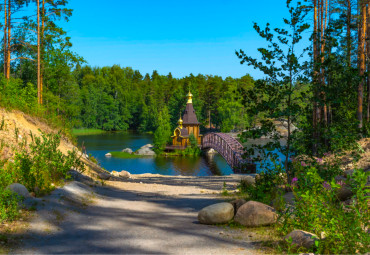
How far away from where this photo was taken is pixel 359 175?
390cm

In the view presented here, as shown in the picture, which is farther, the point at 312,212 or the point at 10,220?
the point at 10,220

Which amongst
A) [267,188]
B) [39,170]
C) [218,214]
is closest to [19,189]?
[39,170]

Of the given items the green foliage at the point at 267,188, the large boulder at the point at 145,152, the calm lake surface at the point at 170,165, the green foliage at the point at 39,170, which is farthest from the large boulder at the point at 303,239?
the large boulder at the point at 145,152

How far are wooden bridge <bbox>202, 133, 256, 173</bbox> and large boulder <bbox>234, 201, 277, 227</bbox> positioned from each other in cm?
1368

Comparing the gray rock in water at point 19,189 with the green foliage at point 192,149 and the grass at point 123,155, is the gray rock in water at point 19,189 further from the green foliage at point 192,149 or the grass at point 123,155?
the green foliage at point 192,149

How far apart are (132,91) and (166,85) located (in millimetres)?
9649

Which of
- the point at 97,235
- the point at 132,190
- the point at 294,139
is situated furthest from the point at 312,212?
the point at 132,190

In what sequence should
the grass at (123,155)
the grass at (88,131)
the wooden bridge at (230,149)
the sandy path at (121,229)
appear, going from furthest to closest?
the grass at (88,131)
the grass at (123,155)
the wooden bridge at (230,149)
the sandy path at (121,229)

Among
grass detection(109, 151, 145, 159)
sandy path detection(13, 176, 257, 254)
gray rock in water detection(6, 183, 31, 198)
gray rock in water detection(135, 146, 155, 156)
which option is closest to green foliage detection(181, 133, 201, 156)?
gray rock in water detection(135, 146, 155, 156)

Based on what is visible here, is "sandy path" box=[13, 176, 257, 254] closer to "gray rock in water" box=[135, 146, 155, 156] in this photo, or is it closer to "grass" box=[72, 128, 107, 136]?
"gray rock in water" box=[135, 146, 155, 156]

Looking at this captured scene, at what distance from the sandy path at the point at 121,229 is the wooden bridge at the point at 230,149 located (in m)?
12.7

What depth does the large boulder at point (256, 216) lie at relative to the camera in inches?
224

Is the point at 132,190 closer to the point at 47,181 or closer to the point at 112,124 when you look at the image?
the point at 47,181

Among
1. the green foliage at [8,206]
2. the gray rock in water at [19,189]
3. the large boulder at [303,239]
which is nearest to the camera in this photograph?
the large boulder at [303,239]
